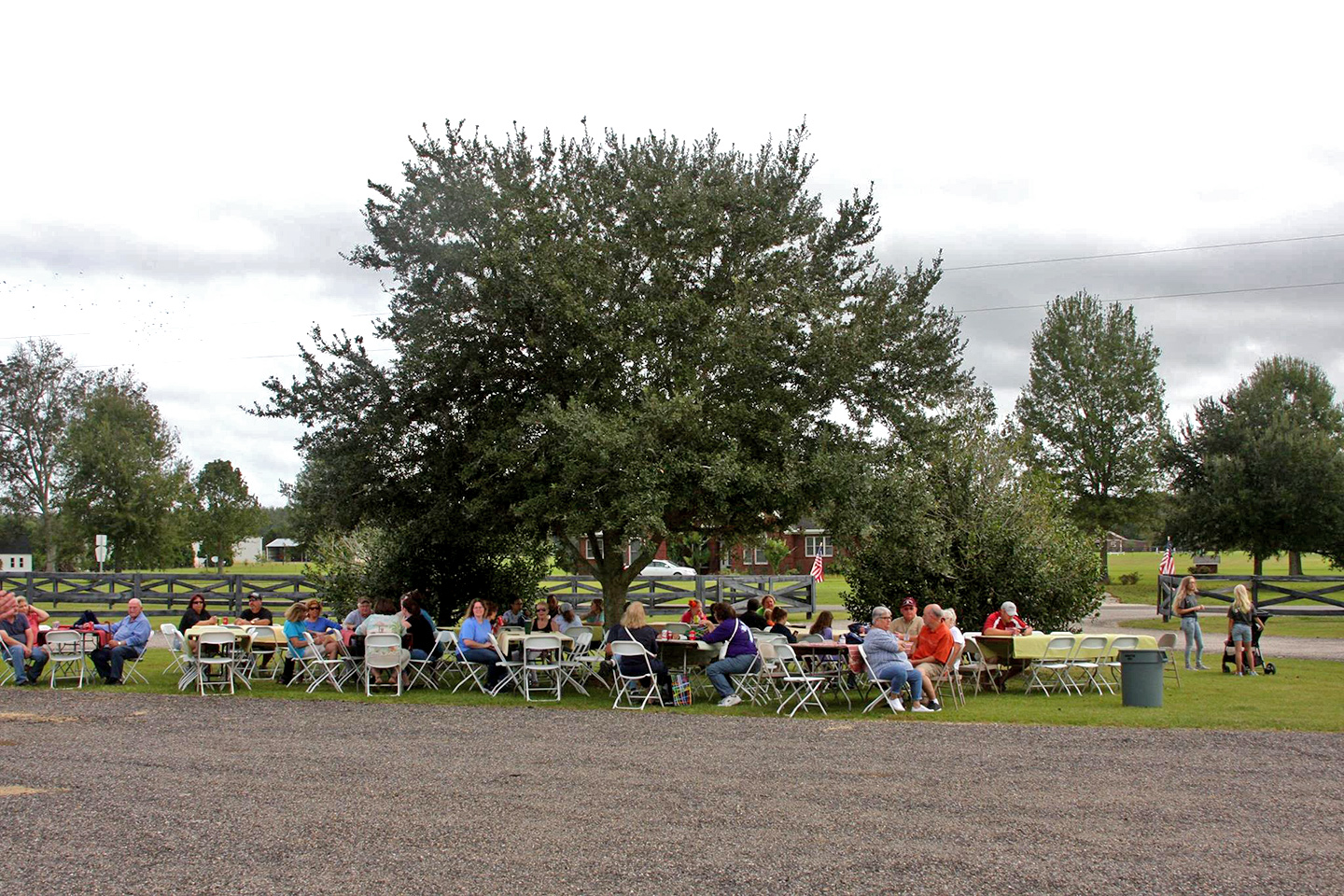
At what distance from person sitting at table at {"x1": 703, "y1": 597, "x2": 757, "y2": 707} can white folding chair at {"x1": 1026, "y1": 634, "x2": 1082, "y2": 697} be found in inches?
146

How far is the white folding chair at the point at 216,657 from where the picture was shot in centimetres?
1405

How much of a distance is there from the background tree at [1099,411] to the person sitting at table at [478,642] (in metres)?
35.3

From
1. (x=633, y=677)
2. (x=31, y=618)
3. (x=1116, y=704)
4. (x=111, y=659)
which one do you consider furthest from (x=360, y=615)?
(x=1116, y=704)

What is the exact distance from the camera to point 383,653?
1393 centimetres

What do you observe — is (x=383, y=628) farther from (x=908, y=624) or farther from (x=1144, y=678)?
(x=1144, y=678)

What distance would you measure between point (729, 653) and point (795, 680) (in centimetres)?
111

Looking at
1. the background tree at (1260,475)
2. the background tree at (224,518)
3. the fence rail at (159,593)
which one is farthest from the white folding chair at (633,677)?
the background tree at (224,518)

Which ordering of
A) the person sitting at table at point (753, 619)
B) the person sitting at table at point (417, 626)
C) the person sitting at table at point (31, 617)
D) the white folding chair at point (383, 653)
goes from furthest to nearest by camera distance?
the person sitting at table at point (753, 619)
the person sitting at table at point (417, 626)
the person sitting at table at point (31, 617)
the white folding chair at point (383, 653)

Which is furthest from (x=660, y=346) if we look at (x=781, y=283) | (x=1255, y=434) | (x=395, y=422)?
(x=1255, y=434)

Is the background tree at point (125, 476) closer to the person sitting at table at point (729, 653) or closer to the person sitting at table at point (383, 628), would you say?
the person sitting at table at point (383, 628)

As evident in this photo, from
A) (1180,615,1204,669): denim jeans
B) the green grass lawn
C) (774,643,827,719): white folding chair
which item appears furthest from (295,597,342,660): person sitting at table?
(1180,615,1204,669): denim jeans

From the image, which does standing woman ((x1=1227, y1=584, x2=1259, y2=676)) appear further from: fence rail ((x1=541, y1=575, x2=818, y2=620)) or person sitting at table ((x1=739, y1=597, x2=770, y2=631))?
fence rail ((x1=541, y1=575, x2=818, y2=620))

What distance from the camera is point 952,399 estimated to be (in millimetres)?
17141

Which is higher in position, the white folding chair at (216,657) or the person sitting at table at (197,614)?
the person sitting at table at (197,614)
